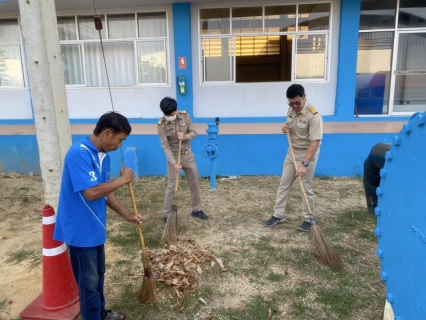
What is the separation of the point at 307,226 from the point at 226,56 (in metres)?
4.09

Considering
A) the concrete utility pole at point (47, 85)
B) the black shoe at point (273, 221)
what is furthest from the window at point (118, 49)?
the concrete utility pole at point (47, 85)

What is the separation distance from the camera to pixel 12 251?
3951 mm

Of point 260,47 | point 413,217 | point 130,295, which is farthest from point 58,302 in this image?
point 260,47

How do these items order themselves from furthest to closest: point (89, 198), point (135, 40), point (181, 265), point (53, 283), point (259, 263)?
1. point (135, 40)
2. point (259, 263)
3. point (181, 265)
4. point (53, 283)
5. point (89, 198)

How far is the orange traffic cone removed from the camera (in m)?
2.73

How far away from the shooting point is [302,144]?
165 inches

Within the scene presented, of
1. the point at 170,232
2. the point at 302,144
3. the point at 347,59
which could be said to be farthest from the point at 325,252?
the point at 347,59

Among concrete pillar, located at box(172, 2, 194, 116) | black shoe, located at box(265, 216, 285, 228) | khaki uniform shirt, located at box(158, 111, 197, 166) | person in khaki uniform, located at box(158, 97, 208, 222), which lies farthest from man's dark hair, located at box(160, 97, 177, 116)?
concrete pillar, located at box(172, 2, 194, 116)

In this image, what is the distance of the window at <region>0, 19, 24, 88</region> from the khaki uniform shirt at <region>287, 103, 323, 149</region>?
6.54 m

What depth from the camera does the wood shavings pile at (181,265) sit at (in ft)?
10.3

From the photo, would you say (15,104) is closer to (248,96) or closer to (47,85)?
(248,96)

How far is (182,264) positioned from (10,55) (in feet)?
22.6

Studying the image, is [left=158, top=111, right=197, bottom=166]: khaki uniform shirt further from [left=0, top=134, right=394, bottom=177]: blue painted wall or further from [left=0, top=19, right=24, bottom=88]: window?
[left=0, top=19, right=24, bottom=88]: window

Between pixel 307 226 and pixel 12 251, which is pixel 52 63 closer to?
pixel 12 251
